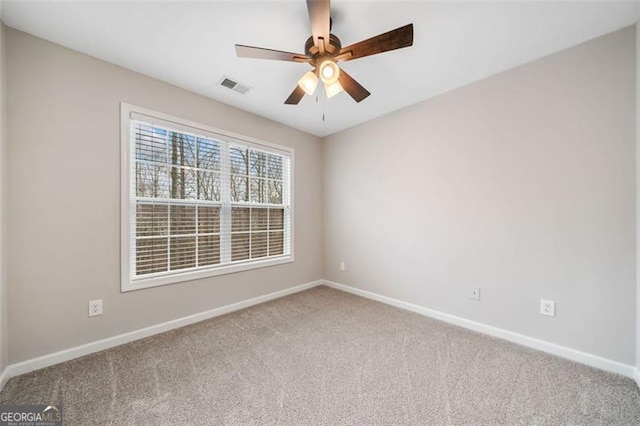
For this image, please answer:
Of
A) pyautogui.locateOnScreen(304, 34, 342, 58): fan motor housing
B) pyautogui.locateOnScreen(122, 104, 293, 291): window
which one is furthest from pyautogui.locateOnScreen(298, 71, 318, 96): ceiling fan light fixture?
pyautogui.locateOnScreen(122, 104, 293, 291): window

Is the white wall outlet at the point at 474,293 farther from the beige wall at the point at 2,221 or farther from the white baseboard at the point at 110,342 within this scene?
the beige wall at the point at 2,221

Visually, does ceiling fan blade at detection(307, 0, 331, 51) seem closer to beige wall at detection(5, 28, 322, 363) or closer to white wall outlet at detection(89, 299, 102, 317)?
beige wall at detection(5, 28, 322, 363)

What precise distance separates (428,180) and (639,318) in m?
1.81

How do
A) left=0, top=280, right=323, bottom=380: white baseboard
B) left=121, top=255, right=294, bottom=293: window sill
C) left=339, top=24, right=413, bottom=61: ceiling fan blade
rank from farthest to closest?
left=121, top=255, right=294, bottom=293: window sill
left=0, top=280, right=323, bottom=380: white baseboard
left=339, top=24, right=413, bottom=61: ceiling fan blade

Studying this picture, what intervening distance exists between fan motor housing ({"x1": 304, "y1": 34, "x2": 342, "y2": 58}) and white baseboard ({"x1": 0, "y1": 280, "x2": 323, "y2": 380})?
2672 mm

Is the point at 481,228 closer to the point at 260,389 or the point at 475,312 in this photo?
the point at 475,312

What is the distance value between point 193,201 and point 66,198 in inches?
37.6

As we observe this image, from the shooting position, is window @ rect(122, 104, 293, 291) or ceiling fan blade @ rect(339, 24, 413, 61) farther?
window @ rect(122, 104, 293, 291)

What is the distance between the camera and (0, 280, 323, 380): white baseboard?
1782mm

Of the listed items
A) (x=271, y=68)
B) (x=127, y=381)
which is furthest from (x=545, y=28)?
(x=127, y=381)

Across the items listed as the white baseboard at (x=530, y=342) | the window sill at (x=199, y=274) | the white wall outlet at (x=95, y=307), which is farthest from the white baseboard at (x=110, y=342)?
the white baseboard at (x=530, y=342)

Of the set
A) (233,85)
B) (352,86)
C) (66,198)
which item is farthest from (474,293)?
(66,198)

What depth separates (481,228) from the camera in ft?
8.04

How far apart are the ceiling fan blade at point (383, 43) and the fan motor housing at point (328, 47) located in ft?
0.22
